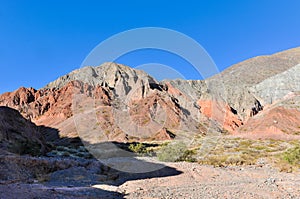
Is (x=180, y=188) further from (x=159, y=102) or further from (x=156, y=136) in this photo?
(x=159, y=102)

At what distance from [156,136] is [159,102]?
22.1 meters

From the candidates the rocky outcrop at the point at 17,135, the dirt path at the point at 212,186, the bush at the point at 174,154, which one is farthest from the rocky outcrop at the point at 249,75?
the dirt path at the point at 212,186

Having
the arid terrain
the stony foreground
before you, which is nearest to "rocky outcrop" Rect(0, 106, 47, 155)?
the arid terrain

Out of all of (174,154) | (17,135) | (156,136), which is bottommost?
(174,154)

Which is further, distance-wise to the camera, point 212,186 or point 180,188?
point 212,186

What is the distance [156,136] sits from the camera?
63.7 m

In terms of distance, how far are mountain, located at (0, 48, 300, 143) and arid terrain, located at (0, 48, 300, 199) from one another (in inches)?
15.8

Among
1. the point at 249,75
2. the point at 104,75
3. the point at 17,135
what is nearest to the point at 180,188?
the point at 17,135

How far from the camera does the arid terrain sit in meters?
14.0

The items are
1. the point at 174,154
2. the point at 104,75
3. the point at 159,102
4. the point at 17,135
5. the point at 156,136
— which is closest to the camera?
the point at 174,154

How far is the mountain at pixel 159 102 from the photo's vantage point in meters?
65.5

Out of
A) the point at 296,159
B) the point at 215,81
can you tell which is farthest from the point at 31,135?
the point at 215,81

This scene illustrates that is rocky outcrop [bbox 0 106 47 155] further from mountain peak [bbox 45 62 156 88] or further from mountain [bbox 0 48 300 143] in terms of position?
mountain peak [bbox 45 62 156 88]

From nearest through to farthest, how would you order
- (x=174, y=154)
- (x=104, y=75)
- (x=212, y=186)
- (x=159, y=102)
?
(x=212, y=186)
(x=174, y=154)
(x=159, y=102)
(x=104, y=75)
